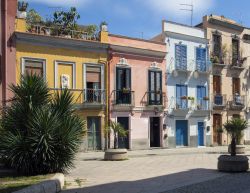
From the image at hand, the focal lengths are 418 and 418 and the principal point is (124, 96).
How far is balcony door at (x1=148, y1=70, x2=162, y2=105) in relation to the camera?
30.2 m

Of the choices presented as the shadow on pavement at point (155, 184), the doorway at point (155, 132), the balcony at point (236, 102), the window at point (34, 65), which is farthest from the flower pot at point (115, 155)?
the balcony at point (236, 102)

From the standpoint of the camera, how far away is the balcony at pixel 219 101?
3462 cm

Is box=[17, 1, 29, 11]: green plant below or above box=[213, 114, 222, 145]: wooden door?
above

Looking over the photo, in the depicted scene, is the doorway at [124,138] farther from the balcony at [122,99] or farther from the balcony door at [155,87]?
the balcony door at [155,87]

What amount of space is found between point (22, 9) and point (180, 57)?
1294 centimetres

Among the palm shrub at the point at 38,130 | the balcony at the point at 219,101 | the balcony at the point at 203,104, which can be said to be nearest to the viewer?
the palm shrub at the point at 38,130

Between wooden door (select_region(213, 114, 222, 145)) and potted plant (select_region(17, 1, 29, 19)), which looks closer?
potted plant (select_region(17, 1, 29, 19))

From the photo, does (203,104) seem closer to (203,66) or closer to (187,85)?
(187,85)

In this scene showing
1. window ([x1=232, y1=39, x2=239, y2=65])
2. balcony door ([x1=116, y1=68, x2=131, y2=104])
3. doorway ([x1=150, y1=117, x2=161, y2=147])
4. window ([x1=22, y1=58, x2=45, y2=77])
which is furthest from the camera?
window ([x1=232, y1=39, x2=239, y2=65])

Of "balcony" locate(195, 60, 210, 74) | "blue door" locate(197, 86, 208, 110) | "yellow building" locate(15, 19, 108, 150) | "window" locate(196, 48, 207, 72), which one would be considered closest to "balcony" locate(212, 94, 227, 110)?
"blue door" locate(197, 86, 208, 110)

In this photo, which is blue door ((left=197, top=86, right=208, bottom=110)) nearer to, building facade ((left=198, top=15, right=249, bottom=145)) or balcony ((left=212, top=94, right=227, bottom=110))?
building facade ((left=198, top=15, right=249, bottom=145))

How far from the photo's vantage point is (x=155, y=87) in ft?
100

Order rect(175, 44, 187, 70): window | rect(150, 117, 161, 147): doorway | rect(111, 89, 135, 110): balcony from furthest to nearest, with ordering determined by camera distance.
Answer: rect(175, 44, 187, 70): window < rect(150, 117, 161, 147): doorway < rect(111, 89, 135, 110): balcony

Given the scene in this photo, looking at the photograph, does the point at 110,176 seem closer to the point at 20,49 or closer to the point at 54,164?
the point at 54,164
